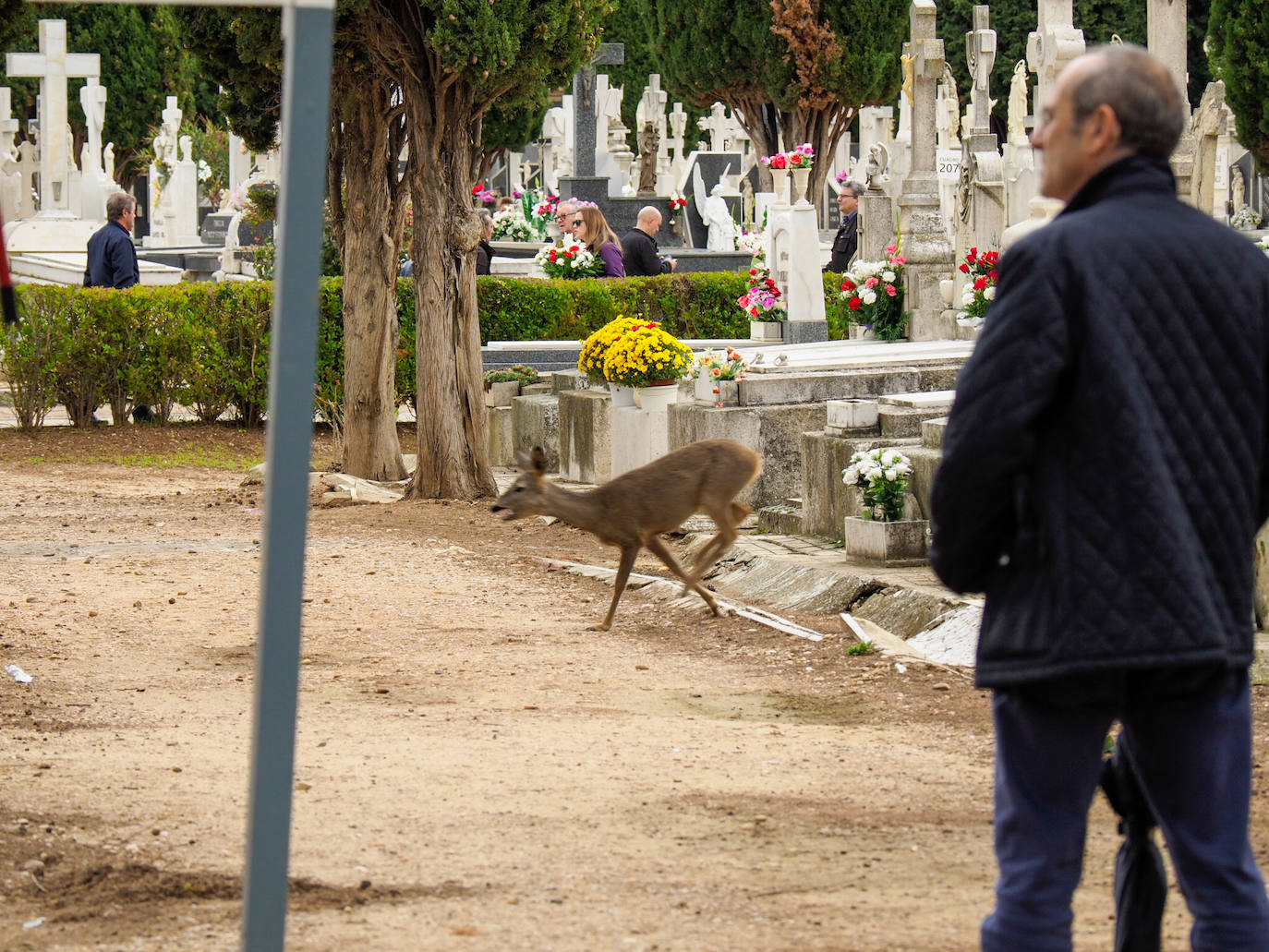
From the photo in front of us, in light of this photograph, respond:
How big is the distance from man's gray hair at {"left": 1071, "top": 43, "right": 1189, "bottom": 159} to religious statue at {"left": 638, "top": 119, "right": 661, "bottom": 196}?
108ft

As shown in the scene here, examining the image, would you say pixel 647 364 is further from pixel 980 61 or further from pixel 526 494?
pixel 980 61

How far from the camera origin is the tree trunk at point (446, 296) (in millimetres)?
11953

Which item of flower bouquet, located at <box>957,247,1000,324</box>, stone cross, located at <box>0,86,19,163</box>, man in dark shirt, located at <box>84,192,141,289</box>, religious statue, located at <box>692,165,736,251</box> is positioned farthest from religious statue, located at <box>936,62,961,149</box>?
stone cross, located at <box>0,86,19,163</box>

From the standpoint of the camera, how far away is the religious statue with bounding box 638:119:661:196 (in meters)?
35.6

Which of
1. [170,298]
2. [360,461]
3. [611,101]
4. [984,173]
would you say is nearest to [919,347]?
[984,173]

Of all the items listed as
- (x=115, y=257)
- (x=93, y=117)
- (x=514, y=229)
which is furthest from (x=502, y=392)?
(x=93, y=117)

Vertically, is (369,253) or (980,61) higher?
(980,61)

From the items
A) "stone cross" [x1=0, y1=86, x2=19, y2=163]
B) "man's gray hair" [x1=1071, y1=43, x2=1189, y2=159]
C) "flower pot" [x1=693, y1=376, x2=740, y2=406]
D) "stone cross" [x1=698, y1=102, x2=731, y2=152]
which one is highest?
"stone cross" [x1=698, y1=102, x2=731, y2=152]

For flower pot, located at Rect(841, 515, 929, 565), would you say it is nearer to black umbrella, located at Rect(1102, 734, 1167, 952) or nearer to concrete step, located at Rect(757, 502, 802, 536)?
concrete step, located at Rect(757, 502, 802, 536)

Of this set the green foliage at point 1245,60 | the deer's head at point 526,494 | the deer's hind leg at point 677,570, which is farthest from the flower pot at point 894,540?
the green foliage at point 1245,60

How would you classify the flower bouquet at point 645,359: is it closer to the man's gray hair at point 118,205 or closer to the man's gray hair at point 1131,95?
the man's gray hair at point 118,205

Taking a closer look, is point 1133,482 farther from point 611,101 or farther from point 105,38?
point 105,38

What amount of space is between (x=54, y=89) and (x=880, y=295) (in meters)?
19.6

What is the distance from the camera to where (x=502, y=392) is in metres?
14.6
